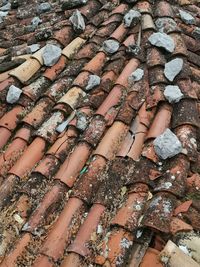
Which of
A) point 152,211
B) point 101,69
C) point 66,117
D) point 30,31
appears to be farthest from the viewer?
point 30,31

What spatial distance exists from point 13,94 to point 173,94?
1601 mm

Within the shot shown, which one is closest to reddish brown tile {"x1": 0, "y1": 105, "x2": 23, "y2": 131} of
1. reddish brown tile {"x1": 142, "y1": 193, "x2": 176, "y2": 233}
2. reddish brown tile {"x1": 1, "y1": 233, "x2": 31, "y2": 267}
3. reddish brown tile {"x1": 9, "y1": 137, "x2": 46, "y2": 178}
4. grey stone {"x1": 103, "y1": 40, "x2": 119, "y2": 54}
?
reddish brown tile {"x1": 9, "y1": 137, "x2": 46, "y2": 178}

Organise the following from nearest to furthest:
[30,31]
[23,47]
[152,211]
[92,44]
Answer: [152,211] < [92,44] < [23,47] < [30,31]

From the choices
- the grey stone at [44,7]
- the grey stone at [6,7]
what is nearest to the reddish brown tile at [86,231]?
the grey stone at [44,7]

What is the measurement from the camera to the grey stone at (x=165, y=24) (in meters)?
4.58

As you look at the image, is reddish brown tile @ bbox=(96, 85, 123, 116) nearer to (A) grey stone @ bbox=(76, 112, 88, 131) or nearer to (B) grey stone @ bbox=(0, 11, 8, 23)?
(A) grey stone @ bbox=(76, 112, 88, 131)

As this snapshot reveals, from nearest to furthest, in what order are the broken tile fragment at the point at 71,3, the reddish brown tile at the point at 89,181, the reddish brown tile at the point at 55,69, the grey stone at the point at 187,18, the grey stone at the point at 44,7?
the reddish brown tile at the point at 89,181, the reddish brown tile at the point at 55,69, the grey stone at the point at 187,18, the broken tile fragment at the point at 71,3, the grey stone at the point at 44,7

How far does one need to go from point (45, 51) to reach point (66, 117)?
1003 millimetres

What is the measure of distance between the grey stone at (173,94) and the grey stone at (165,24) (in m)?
0.95

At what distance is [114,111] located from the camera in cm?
389

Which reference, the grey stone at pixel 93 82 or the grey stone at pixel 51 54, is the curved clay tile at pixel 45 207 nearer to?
the grey stone at pixel 93 82

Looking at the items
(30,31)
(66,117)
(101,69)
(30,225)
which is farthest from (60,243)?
(30,31)

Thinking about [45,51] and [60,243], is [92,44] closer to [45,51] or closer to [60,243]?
[45,51]

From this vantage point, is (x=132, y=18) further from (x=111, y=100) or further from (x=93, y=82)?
(x=111, y=100)
